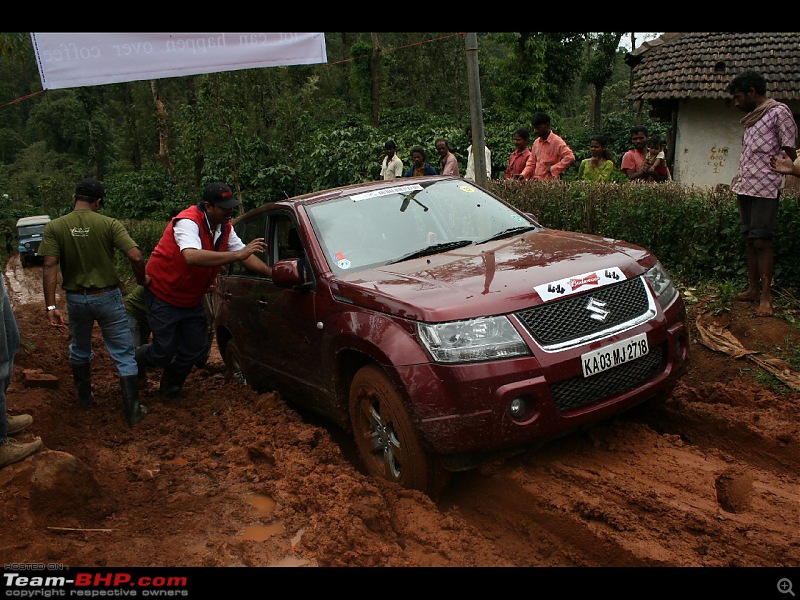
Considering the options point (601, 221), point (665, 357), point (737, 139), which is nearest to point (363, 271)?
point (665, 357)

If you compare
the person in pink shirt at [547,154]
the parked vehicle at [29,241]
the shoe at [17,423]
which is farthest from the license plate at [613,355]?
the parked vehicle at [29,241]

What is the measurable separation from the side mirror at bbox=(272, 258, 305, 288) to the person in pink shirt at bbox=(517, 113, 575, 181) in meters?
5.86

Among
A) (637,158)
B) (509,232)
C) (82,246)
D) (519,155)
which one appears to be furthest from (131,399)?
(637,158)

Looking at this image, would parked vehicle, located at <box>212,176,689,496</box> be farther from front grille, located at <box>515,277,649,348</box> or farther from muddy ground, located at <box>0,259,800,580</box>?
muddy ground, located at <box>0,259,800,580</box>

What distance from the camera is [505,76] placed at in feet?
91.6

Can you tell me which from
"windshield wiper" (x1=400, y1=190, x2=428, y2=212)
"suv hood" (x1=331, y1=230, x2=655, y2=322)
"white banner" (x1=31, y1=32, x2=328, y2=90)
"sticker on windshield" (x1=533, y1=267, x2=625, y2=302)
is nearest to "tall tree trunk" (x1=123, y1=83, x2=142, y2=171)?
"white banner" (x1=31, y1=32, x2=328, y2=90)

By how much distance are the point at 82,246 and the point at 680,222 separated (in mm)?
5871

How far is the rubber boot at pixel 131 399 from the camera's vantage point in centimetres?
614

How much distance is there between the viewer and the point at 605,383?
3902mm

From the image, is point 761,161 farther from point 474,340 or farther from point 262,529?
point 262,529

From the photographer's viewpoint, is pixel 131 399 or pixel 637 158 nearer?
pixel 131 399

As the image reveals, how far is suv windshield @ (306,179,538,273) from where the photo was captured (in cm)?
480
